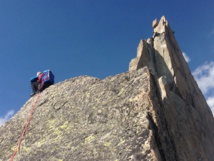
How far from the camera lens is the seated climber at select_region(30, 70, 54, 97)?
22044mm

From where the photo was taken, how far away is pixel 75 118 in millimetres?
13180

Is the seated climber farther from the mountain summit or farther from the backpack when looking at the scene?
the mountain summit

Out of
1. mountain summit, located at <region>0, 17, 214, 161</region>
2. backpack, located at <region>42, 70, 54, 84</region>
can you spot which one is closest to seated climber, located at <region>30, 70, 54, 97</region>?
backpack, located at <region>42, 70, 54, 84</region>

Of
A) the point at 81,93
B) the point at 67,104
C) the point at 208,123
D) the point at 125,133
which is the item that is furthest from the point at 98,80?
the point at 208,123

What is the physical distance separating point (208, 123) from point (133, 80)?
40.6 meters

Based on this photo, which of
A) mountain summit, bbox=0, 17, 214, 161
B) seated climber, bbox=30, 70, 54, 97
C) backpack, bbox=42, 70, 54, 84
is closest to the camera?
mountain summit, bbox=0, 17, 214, 161

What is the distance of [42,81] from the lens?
2238 centimetres

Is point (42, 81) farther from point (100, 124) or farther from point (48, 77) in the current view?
point (100, 124)

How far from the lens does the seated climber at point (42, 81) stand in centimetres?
2204

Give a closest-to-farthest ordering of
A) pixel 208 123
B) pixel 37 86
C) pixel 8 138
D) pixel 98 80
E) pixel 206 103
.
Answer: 1. pixel 8 138
2. pixel 98 80
3. pixel 37 86
4. pixel 208 123
5. pixel 206 103

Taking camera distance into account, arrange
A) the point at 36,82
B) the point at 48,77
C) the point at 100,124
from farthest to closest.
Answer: the point at 36,82 < the point at 48,77 < the point at 100,124

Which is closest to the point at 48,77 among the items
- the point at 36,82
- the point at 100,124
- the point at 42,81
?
the point at 42,81

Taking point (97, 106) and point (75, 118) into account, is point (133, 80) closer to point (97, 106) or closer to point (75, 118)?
point (97, 106)

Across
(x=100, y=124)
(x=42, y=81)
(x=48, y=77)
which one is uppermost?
(x=48, y=77)
